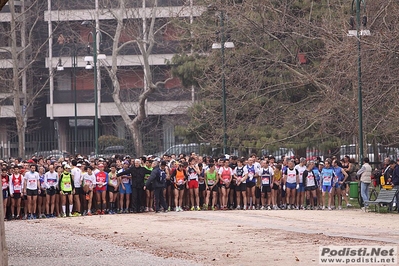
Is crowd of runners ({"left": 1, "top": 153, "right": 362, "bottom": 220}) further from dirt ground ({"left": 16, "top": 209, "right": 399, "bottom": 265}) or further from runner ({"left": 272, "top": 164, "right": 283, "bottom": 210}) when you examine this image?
dirt ground ({"left": 16, "top": 209, "right": 399, "bottom": 265})

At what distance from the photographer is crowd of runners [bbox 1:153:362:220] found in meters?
31.2

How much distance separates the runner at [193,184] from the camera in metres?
32.7

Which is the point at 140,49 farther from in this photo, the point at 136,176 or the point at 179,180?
the point at 136,176

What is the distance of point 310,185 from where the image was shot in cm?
3309

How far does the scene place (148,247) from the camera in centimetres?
2083

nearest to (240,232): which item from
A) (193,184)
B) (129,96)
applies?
(193,184)

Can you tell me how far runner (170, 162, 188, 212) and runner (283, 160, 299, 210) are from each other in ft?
12.5

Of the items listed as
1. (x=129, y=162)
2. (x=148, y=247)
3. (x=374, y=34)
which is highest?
(x=374, y=34)

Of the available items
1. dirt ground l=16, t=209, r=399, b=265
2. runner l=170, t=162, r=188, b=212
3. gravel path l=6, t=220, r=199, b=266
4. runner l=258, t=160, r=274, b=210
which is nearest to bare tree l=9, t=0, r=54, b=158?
runner l=170, t=162, r=188, b=212

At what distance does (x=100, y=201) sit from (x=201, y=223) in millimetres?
6577

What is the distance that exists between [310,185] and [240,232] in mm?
10029

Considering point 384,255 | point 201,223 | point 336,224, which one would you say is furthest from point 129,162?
point 384,255

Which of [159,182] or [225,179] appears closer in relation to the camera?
[159,182]

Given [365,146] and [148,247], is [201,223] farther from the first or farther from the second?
[365,146]
